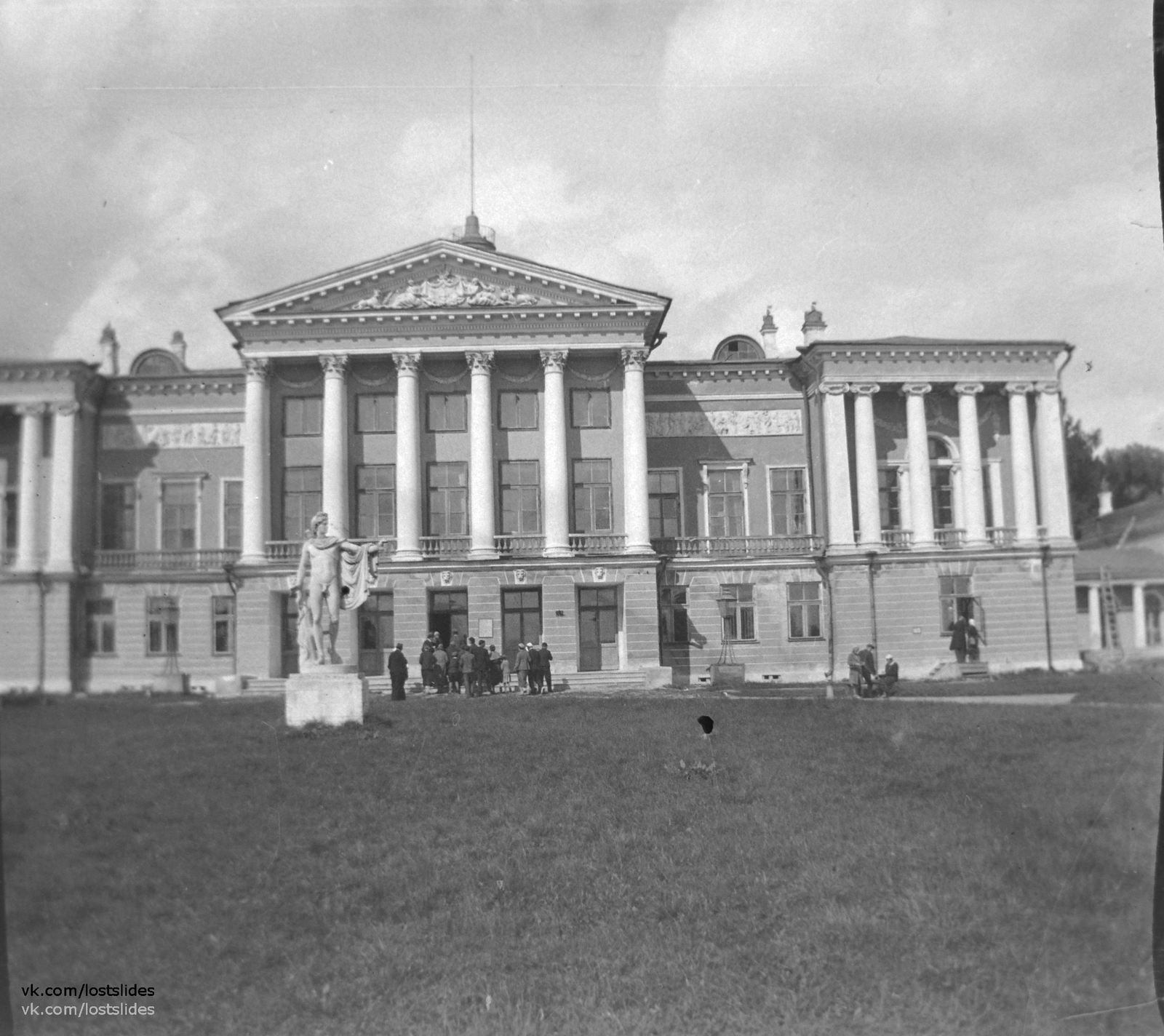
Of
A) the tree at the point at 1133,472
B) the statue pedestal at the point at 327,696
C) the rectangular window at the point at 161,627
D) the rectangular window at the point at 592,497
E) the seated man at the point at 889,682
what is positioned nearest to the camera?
the rectangular window at the point at 161,627

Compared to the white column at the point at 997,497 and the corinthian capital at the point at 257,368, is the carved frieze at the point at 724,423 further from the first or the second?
the corinthian capital at the point at 257,368

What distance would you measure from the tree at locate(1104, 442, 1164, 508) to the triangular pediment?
6.52ft

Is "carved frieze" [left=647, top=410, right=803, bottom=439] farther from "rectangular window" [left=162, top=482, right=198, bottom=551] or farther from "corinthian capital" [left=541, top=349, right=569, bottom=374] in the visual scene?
"rectangular window" [left=162, top=482, right=198, bottom=551]

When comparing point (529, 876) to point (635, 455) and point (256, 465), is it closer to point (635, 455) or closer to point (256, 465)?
point (635, 455)

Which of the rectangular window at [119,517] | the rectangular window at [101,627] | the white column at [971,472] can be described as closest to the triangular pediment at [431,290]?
the rectangular window at [119,517]

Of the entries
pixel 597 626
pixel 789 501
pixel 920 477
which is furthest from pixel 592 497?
pixel 920 477

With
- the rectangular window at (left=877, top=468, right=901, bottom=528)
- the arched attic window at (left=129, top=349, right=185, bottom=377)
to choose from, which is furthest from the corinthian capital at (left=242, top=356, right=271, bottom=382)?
the rectangular window at (left=877, top=468, right=901, bottom=528)

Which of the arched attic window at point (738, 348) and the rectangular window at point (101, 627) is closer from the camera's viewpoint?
the rectangular window at point (101, 627)

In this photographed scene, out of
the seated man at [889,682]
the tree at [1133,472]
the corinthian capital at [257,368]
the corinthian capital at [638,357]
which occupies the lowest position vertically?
the seated man at [889,682]

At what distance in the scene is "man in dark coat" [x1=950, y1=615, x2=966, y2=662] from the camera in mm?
3064

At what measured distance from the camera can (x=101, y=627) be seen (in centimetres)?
290

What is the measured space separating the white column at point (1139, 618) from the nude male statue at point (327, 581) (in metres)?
2.86

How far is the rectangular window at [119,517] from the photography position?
9.57 ft

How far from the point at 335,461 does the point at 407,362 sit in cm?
42
